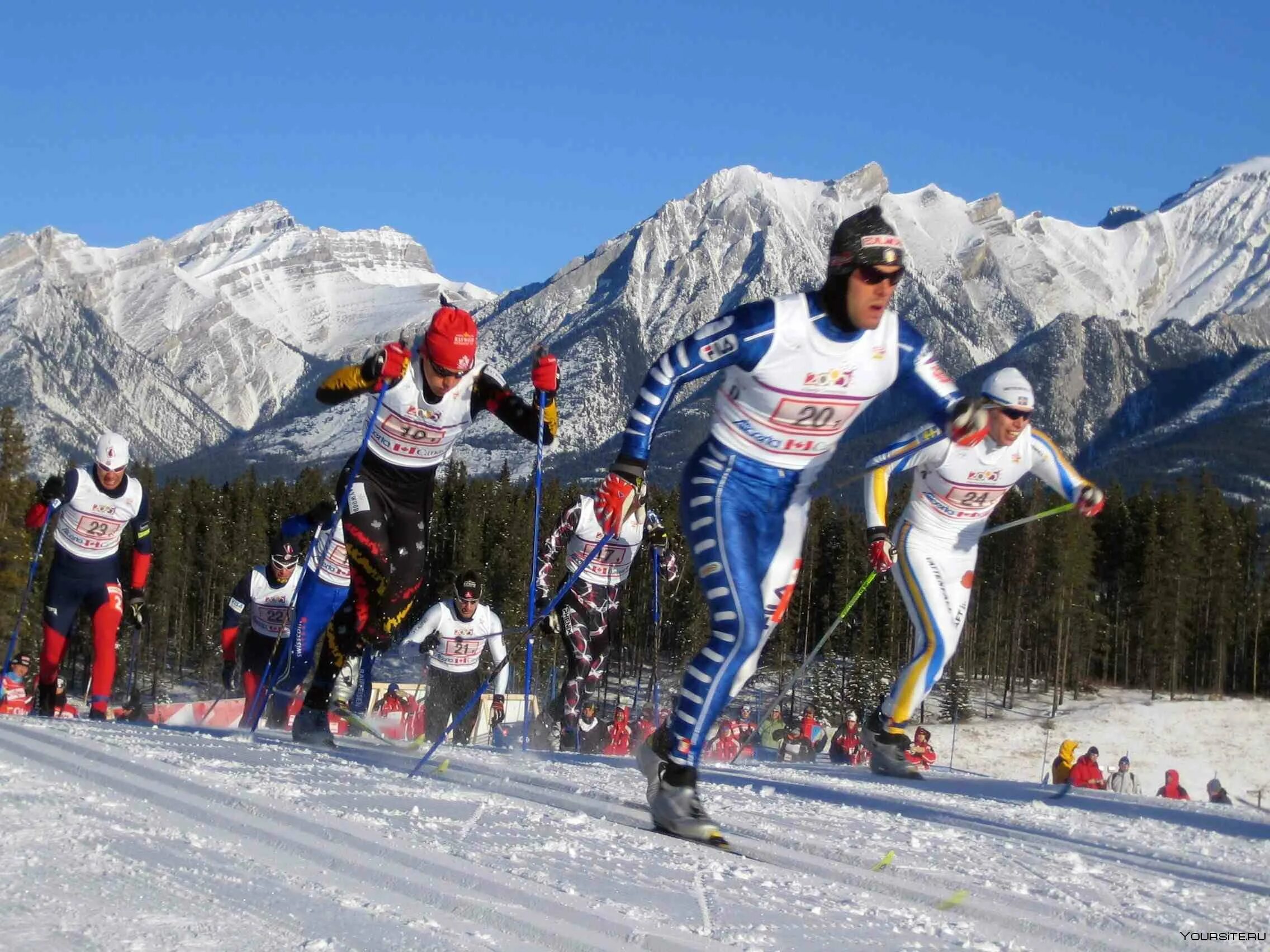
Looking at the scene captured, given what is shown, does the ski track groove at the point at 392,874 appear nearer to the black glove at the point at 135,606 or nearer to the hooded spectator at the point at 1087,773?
the black glove at the point at 135,606

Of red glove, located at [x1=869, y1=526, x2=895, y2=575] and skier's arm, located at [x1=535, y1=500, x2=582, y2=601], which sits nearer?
red glove, located at [x1=869, y1=526, x2=895, y2=575]

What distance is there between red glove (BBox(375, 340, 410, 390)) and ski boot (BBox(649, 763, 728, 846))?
3.27 meters

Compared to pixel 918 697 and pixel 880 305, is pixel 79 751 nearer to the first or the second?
pixel 880 305

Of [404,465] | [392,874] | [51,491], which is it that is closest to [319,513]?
[51,491]

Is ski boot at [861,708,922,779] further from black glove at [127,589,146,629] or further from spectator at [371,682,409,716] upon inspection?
black glove at [127,589,146,629]

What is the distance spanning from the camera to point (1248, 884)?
229 inches

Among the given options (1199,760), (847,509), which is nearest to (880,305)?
(1199,760)

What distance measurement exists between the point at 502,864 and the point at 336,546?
5.59 meters

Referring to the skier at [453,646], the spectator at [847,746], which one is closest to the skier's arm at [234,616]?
the skier at [453,646]

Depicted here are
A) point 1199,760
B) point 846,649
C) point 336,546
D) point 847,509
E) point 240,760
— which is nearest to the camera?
point 240,760

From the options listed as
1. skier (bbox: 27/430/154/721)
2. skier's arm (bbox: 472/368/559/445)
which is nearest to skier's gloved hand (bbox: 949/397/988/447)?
skier's arm (bbox: 472/368/559/445)

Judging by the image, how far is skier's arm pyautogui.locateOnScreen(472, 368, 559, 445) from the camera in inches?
344

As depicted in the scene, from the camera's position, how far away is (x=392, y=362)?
8.16 m

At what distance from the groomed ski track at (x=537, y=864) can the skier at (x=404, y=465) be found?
132cm
